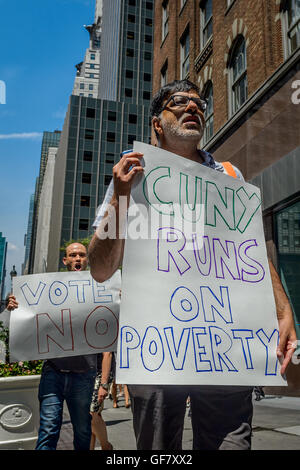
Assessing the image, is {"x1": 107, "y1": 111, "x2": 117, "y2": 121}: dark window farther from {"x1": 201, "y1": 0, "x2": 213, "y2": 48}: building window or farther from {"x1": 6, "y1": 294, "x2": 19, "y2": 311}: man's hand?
{"x1": 6, "y1": 294, "x2": 19, "y2": 311}: man's hand

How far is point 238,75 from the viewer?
12859mm

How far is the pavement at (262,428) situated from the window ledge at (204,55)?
1195 centimetres

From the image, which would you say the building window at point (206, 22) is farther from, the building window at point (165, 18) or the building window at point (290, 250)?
the building window at point (290, 250)

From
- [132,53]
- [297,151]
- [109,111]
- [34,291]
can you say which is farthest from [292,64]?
[132,53]

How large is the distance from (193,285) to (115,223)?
0.44 m

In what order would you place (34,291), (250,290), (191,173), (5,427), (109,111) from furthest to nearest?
1. (109,111)
2. (5,427)
3. (34,291)
4. (191,173)
5. (250,290)

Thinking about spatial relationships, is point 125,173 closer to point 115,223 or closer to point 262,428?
point 115,223

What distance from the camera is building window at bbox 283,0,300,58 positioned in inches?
399

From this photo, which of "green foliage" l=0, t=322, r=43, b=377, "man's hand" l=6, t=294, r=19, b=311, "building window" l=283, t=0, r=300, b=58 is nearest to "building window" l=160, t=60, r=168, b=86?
"building window" l=283, t=0, r=300, b=58

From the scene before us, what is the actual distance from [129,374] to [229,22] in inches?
555

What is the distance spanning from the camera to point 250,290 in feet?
6.13

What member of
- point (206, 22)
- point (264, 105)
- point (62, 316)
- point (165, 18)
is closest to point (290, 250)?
point (264, 105)

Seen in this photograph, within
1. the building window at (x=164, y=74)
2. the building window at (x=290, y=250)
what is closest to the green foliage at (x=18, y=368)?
the building window at (x=290, y=250)
